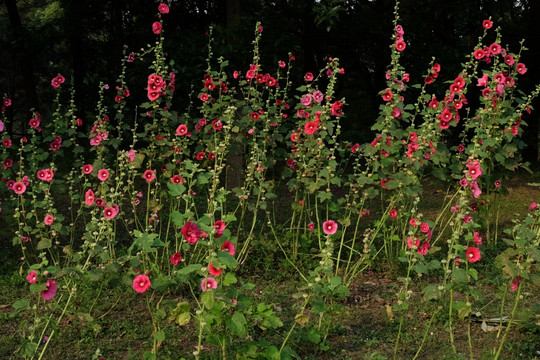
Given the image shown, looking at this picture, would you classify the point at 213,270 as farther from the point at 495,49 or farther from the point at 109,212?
the point at 495,49

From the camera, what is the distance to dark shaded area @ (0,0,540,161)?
716 centimetres

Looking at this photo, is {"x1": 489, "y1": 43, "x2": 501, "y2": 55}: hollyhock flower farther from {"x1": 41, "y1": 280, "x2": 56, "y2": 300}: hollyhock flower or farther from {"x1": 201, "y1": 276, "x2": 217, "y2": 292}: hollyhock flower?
{"x1": 41, "y1": 280, "x2": 56, "y2": 300}: hollyhock flower

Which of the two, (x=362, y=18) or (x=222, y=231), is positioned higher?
(x=362, y=18)

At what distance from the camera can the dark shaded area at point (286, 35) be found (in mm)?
7160

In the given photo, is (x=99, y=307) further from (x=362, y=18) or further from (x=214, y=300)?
(x=362, y=18)

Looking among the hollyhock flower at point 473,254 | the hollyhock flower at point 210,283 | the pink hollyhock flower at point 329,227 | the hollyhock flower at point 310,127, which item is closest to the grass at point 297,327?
the hollyhock flower at point 473,254

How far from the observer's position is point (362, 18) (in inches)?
329

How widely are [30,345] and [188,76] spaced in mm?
4825

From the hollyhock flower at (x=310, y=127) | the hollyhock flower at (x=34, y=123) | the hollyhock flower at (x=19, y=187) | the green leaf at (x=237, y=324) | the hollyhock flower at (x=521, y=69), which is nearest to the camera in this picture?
the green leaf at (x=237, y=324)

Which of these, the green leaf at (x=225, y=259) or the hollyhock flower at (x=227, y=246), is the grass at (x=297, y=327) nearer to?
the hollyhock flower at (x=227, y=246)

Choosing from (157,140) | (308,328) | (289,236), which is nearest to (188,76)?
(157,140)

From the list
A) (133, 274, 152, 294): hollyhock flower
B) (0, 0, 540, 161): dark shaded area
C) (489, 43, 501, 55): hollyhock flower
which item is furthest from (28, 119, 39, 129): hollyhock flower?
(489, 43, 501, 55): hollyhock flower

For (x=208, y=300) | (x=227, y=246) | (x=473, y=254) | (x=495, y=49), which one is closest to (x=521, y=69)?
(x=495, y=49)

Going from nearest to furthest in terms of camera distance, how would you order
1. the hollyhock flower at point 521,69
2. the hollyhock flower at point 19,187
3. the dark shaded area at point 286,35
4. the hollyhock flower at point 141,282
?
1. the hollyhock flower at point 141,282
2. the hollyhock flower at point 19,187
3. the hollyhock flower at point 521,69
4. the dark shaded area at point 286,35
